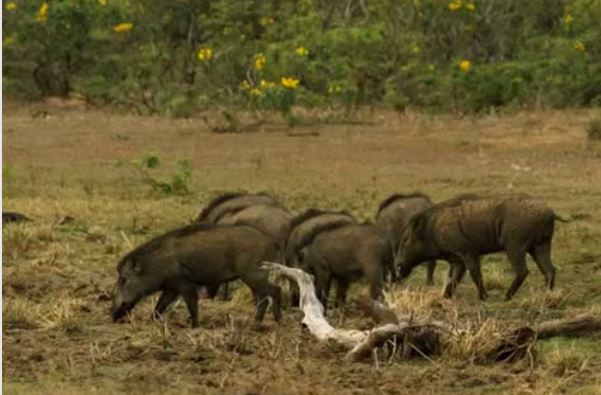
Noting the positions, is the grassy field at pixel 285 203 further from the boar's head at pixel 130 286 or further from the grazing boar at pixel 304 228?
the grazing boar at pixel 304 228

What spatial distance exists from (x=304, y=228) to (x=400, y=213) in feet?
6.66

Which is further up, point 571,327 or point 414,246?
point 571,327

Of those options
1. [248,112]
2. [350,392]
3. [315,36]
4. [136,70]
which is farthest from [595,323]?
[136,70]

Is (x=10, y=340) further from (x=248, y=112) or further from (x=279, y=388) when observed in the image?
(x=248, y=112)

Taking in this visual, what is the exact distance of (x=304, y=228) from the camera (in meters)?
12.6

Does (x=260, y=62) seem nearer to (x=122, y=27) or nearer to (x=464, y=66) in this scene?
(x=464, y=66)

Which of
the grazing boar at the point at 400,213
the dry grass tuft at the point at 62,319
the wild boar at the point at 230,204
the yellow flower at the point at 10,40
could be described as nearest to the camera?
the dry grass tuft at the point at 62,319

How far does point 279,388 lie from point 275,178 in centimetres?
1433

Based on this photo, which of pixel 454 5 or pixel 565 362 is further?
pixel 454 5

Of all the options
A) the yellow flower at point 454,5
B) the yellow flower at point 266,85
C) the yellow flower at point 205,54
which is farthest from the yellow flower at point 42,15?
the yellow flower at point 454,5

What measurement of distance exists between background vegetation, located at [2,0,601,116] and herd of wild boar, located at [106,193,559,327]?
16.2m


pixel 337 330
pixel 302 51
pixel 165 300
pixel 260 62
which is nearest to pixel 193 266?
pixel 165 300

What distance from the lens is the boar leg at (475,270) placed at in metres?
13.0

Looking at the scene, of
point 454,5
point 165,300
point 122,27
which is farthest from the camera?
point 122,27
